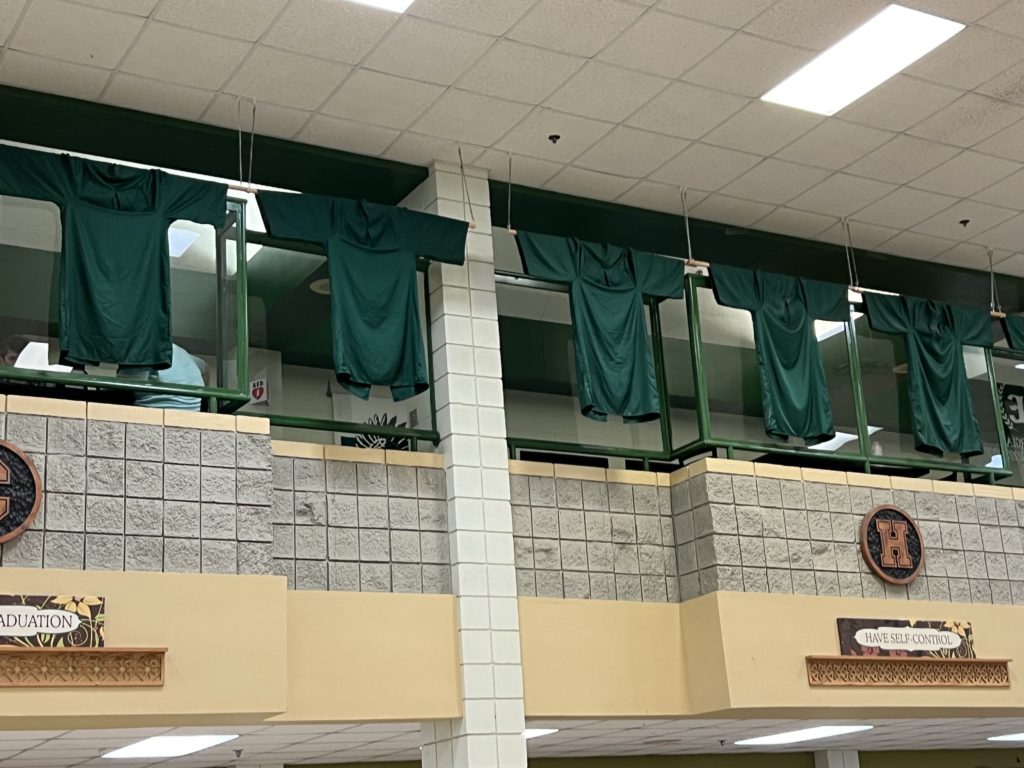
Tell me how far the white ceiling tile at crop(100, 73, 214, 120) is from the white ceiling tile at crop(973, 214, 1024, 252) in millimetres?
7567

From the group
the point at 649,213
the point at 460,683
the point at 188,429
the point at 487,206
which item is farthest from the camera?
the point at 649,213

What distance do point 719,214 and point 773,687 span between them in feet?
14.4

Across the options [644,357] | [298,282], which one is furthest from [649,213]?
[298,282]

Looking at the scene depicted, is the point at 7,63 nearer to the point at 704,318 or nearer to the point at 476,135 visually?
the point at 476,135

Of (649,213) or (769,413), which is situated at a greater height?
(649,213)

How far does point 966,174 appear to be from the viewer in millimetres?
12164

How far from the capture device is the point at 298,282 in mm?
10953

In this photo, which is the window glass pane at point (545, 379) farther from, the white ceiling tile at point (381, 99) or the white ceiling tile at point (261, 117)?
the white ceiling tile at point (261, 117)

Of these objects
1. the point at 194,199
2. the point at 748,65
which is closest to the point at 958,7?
the point at 748,65

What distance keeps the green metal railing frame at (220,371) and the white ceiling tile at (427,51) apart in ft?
5.02

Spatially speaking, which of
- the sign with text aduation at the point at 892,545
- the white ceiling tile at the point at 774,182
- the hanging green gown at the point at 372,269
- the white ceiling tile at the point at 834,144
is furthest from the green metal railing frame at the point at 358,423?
the sign with text aduation at the point at 892,545

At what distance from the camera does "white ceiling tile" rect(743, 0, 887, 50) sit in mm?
9547

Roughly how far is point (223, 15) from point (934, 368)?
7339 mm

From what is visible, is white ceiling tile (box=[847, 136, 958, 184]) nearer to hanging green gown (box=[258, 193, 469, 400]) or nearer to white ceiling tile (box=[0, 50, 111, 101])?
hanging green gown (box=[258, 193, 469, 400])
